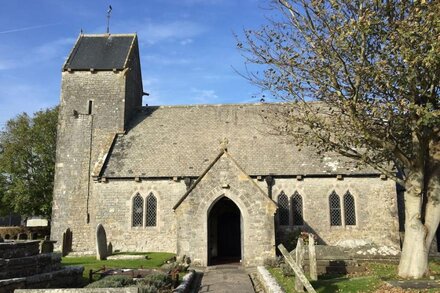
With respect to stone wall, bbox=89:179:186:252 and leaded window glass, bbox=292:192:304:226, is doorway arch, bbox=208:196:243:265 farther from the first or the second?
leaded window glass, bbox=292:192:304:226

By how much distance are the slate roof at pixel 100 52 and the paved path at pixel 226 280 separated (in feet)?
58.5

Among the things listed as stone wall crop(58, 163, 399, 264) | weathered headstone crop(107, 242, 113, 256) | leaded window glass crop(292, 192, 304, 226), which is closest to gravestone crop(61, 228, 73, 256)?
stone wall crop(58, 163, 399, 264)

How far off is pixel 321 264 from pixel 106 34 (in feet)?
83.9

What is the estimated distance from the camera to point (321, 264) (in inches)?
661

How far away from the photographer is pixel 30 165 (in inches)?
1815

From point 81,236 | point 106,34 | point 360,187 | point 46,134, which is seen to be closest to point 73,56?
point 106,34

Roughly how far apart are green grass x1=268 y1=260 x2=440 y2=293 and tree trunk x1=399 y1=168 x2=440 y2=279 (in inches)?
23.3

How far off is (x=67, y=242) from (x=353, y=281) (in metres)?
18.0

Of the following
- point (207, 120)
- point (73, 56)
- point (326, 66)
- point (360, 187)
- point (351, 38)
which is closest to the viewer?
point (351, 38)

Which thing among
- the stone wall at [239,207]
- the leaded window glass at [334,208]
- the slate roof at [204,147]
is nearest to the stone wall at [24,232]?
the slate roof at [204,147]

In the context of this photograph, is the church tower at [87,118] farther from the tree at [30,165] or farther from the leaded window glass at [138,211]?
the tree at [30,165]

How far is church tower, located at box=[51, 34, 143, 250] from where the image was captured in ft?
88.9

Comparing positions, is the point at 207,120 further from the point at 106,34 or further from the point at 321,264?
the point at 321,264

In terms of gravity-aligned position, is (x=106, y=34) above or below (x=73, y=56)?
above
